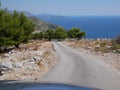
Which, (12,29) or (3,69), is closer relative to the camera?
(3,69)

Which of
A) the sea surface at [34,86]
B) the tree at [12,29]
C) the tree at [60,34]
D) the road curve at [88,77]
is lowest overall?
the tree at [60,34]

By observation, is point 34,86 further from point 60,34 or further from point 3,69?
point 60,34

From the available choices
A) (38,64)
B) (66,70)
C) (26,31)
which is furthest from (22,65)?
(26,31)

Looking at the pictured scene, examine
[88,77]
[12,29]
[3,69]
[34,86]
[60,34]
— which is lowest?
[60,34]

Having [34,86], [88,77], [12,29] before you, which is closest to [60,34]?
[12,29]

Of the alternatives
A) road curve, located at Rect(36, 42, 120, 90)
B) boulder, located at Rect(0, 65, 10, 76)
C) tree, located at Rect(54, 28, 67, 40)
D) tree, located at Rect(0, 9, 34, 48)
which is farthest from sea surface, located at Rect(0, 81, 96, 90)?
tree, located at Rect(54, 28, 67, 40)

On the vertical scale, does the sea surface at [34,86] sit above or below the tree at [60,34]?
above

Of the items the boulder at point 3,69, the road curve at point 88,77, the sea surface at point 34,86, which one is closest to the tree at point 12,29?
the road curve at point 88,77

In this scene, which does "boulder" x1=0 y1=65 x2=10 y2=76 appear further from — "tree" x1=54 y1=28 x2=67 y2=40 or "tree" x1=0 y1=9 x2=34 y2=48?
"tree" x1=54 y1=28 x2=67 y2=40

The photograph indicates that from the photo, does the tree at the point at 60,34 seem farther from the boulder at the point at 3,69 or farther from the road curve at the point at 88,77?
the boulder at the point at 3,69

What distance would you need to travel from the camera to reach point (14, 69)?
55.5ft

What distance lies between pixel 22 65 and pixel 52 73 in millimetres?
2126

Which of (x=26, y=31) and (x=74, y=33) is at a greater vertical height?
(x=26, y=31)

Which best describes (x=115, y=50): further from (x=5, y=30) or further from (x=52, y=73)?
(x=5, y=30)
